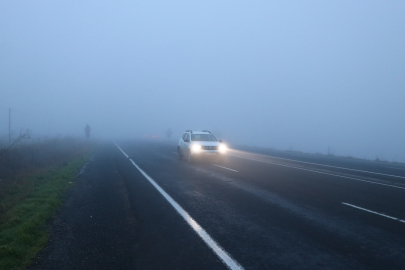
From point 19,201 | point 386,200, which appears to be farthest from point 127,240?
point 386,200

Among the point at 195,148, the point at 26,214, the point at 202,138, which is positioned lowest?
the point at 26,214

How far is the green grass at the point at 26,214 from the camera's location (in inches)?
210

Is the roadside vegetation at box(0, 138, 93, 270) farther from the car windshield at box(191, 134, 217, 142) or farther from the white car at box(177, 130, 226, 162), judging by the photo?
the car windshield at box(191, 134, 217, 142)

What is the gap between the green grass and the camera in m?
5.33

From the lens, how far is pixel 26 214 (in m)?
7.88

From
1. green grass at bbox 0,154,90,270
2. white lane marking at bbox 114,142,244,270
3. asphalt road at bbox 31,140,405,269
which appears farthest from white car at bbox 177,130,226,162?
white lane marking at bbox 114,142,244,270

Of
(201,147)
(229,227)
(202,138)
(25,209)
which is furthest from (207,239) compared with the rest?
(202,138)

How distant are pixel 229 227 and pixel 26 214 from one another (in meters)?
4.96

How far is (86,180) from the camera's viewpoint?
13805 millimetres

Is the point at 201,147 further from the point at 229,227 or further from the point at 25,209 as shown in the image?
the point at 229,227

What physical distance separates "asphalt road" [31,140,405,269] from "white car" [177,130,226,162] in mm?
7271

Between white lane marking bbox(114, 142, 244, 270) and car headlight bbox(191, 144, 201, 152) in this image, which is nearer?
white lane marking bbox(114, 142, 244, 270)

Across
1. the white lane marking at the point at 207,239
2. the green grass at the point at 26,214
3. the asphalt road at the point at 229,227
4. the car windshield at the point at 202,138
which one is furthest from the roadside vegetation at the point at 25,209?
the car windshield at the point at 202,138

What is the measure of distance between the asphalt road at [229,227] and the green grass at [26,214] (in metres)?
0.29
